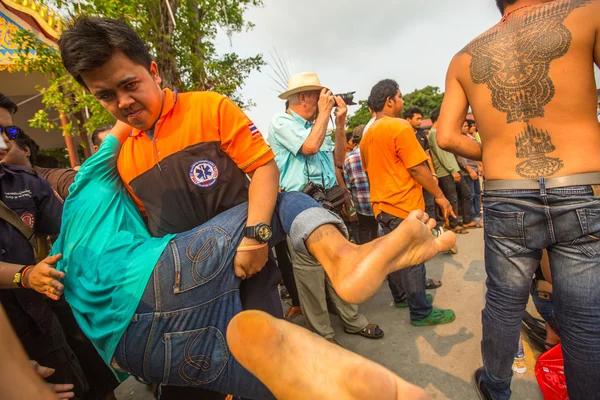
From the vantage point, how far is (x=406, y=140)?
8.39ft

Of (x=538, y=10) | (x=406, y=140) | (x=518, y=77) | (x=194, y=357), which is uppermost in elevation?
(x=538, y=10)

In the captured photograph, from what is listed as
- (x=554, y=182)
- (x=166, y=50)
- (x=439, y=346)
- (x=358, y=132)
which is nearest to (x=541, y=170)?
(x=554, y=182)

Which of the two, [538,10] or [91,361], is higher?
[538,10]

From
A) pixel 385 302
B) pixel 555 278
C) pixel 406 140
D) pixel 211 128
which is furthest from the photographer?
pixel 385 302

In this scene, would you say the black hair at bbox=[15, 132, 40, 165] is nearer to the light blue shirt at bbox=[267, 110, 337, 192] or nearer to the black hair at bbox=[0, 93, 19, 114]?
the black hair at bbox=[0, 93, 19, 114]

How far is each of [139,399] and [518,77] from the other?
3.15 meters

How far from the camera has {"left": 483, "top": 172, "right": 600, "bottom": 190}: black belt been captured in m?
1.35

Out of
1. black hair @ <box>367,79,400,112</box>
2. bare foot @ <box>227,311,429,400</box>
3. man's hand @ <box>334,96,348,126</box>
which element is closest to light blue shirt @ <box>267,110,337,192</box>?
man's hand @ <box>334,96,348,126</box>

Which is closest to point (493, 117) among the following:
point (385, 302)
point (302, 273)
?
point (302, 273)

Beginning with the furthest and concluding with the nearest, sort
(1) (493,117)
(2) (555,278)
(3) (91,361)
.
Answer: (3) (91,361), (1) (493,117), (2) (555,278)

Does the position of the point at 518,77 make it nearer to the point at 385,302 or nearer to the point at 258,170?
the point at 258,170

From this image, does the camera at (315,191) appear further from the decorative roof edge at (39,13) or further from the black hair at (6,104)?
the decorative roof edge at (39,13)

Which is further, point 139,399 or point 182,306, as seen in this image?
point 139,399

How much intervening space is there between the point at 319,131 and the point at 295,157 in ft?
0.90
